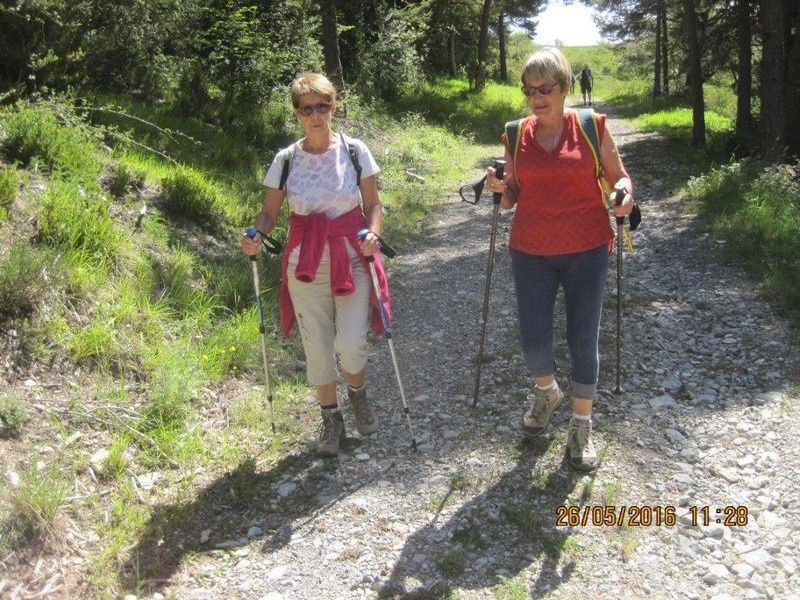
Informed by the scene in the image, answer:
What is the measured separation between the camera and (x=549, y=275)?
4.32m

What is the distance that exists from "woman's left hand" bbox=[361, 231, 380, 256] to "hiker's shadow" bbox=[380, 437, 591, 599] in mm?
1510

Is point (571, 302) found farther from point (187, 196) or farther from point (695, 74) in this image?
point (695, 74)

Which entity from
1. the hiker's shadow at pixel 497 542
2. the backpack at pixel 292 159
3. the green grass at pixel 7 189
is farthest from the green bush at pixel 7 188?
the hiker's shadow at pixel 497 542

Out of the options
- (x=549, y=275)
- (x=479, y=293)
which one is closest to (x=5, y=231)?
(x=549, y=275)

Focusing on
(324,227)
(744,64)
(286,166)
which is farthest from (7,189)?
(744,64)

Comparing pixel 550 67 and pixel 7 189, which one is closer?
pixel 550 67

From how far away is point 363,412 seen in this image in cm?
500

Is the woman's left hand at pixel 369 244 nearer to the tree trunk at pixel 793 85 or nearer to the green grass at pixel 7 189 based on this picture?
the green grass at pixel 7 189

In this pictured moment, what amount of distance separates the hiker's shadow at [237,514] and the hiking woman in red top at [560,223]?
4.73ft

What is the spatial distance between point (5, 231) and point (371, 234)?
10.3 ft

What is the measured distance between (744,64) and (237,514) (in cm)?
1550

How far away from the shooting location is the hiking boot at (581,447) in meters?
4.45

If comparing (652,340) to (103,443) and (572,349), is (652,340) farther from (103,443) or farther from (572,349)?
(103,443)

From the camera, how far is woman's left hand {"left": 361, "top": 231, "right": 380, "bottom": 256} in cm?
429
